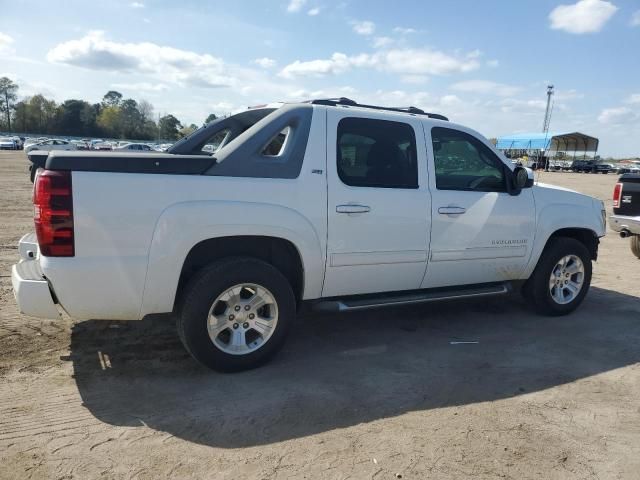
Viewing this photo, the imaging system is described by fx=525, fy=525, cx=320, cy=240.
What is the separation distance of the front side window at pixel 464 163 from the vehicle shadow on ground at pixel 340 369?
4.65 feet

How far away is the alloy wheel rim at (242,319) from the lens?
377cm

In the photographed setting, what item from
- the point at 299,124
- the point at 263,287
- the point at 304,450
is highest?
the point at 299,124

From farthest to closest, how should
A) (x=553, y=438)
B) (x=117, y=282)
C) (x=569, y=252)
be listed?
(x=569, y=252)
(x=117, y=282)
(x=553, y=438)

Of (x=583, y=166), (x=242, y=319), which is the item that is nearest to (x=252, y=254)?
(x=242, y=319)

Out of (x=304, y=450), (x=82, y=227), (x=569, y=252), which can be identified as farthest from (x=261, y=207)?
(x=569, y=252)

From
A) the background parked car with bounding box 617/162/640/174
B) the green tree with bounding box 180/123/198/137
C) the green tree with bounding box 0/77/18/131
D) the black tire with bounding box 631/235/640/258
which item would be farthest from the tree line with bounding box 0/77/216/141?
the black tire with bounding box 631/235/640/258

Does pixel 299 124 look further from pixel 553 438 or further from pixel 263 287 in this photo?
pixel 553 438

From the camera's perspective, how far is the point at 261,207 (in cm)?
375

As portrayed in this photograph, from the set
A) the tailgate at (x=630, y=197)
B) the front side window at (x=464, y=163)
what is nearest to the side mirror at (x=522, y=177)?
the front side window at (x=464, y=163)

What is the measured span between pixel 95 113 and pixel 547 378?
414 ft

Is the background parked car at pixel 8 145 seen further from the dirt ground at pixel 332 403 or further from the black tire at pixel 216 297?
the black tire at pixel 216 297

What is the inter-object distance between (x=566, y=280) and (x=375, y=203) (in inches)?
107

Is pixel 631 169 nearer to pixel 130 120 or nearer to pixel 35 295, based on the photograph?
pixel 35 295

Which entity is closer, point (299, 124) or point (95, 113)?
point (299, 124)
